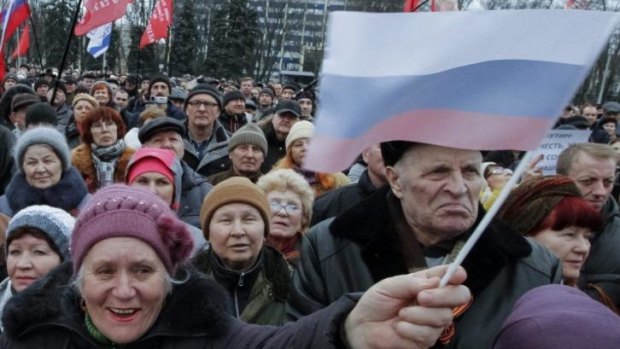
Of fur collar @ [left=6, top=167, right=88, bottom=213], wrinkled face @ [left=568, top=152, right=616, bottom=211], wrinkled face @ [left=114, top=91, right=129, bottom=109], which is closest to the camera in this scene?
wrinkled face @ [left=568, top=152, right=616, bottom=211]

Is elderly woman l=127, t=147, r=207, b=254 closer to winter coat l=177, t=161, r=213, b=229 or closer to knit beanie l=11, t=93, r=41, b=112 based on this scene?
winter coat l=177, t=161, r=213, b=229

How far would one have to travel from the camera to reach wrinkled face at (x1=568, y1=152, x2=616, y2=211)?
11.7 feet

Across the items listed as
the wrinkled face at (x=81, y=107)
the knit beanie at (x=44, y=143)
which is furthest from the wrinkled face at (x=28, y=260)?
the wrinkled face at (x=81, y=107)

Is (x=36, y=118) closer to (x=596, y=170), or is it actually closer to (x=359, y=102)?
(x=596, y=170)

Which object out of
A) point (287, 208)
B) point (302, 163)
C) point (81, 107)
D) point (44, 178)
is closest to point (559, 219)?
point (287, 208)

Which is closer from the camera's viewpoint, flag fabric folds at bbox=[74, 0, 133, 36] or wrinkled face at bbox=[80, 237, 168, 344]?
wrinkled face at bbox=[80, 237, 168, 344]

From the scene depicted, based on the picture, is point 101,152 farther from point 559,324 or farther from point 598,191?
point 559,324

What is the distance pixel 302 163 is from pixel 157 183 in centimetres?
135

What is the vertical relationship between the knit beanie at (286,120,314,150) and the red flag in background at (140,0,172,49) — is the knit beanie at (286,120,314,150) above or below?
below

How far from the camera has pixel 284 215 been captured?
3779mm

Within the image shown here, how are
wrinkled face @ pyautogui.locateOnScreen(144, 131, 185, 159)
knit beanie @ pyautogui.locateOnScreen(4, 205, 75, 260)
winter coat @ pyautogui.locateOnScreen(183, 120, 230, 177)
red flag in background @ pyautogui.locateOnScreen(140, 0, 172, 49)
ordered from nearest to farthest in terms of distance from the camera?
1. knit beanie @ pyautogui.locateOnScreen(4, 205, 75, 260)
2. wrinkled face @ pyautogui.locateOnScreen(144, 131, 185, 159)
3. winter coat @ pyautogui.locateOnScreen(183, 120, 230, 177)
4. red flag in background @ pyautogui.locateOnScreen(140, 0, 172, 49)

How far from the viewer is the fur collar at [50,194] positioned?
425 centimetres

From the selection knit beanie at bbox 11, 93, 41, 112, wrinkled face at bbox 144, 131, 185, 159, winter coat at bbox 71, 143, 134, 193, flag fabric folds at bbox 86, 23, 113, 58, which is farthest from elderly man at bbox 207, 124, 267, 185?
flag fabric folds at bbox 86, 23, 113, 58

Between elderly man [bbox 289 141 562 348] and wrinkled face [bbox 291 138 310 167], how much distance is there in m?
2.59
